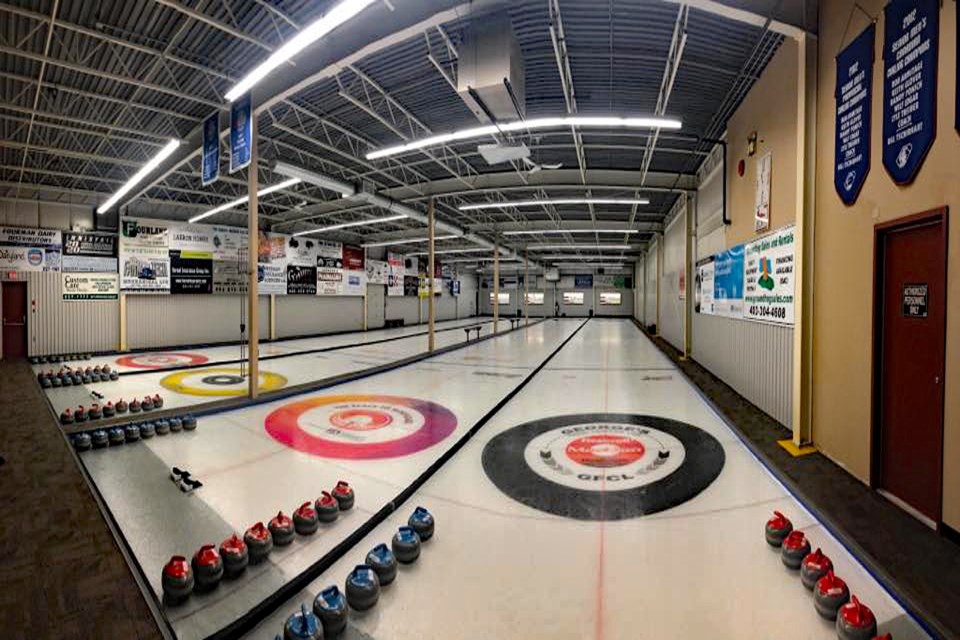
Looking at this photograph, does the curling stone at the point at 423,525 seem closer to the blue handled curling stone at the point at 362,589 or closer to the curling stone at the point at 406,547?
the curling stone at the point at 406,547

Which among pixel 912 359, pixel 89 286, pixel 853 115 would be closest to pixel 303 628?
pixel 912 359

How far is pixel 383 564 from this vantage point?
7.93 ft

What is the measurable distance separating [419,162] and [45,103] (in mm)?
7032

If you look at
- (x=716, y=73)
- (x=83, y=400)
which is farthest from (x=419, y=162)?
(x=83, y=400)

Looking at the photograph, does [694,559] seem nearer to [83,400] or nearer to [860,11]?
[860,11]

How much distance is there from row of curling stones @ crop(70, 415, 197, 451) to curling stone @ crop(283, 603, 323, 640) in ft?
14.4

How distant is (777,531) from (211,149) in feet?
29.7

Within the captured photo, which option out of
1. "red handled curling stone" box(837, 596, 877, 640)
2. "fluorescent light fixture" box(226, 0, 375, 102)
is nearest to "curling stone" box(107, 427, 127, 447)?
"fluorescent light fixture" box(226, 0, 375, 102)

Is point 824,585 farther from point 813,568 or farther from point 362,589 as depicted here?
point 362,589

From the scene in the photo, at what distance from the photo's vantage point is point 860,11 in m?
3.77

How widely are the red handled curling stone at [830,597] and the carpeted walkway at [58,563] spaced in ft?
10.6

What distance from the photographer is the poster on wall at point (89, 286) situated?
487 inches

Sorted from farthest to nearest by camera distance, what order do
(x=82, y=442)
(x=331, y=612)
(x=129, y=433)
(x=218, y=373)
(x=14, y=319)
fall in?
1. (x=14, y=319)
2. (x=218, y=373)
3. (x=129, y=433)
4. (x=82, y=442)
5. (x=331, y=612)

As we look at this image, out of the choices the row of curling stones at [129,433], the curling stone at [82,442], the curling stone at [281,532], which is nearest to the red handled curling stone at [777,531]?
the curling stone at [281,532]
